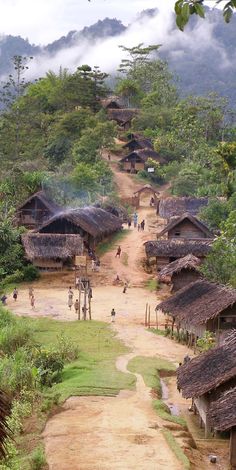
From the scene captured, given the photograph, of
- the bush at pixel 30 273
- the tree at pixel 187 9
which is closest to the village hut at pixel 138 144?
the bush at pixel 30 273

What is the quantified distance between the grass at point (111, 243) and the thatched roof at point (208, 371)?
86.8 ft

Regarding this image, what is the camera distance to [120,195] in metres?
59.8

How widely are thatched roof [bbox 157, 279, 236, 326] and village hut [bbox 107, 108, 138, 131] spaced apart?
49.5 meters

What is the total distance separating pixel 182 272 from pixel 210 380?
18.5m

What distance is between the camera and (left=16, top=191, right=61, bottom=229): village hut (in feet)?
158

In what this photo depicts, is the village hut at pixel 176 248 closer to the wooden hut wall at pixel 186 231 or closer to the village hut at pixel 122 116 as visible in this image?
the wooden hut wall at pixel 186 231

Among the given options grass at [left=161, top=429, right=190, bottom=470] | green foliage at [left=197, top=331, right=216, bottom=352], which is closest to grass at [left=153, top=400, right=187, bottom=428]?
grass at [left=161, top=429, right=190, bottom=470]

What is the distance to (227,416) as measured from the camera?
48.3 ft

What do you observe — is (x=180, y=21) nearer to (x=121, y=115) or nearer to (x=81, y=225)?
(x=81, y=225)

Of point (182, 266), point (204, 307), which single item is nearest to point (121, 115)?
point (182, 266)

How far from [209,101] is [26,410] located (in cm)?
5712

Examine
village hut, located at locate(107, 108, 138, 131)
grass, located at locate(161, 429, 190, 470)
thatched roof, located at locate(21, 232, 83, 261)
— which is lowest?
grass, located at locate(161, 429, 190, 470)

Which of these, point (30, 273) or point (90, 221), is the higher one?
point (90, 221)

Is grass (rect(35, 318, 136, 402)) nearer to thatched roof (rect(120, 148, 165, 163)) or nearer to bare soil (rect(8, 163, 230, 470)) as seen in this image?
bare soil (rect(8, 163, 230, 470))
